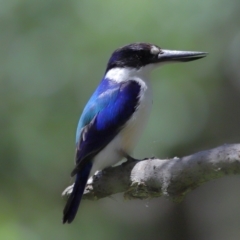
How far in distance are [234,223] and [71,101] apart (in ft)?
6.73

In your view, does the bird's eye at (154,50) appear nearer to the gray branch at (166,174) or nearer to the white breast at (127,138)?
the white breast at (127,138)

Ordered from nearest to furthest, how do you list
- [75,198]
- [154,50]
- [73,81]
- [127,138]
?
1. [75,198]
2. [127,138]
3. [154,50]
4. [73,81]

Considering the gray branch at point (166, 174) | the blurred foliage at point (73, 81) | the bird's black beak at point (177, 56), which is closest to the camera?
the gray branch at point (166, 174)

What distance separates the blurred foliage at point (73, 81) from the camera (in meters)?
5.29

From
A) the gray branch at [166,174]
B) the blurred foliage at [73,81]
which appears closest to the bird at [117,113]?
the gray branch at [166,174]

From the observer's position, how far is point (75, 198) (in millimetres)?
3396

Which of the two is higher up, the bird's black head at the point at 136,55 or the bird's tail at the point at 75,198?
the bird's black head at the point at 136,55

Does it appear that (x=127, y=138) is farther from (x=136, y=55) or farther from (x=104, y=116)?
(x=136, y=55)

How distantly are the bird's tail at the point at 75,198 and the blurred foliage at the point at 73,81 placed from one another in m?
1.62

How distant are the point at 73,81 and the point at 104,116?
187cm

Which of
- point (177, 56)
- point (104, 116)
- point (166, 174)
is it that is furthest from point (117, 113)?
point (166, 174)

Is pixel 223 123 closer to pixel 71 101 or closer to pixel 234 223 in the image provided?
pixel 234 223

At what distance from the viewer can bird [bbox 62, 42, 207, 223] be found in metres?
3.59

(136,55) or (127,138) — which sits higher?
(136,55)
